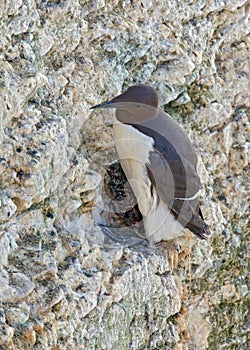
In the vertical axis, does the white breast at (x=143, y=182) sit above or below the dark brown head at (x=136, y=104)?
below

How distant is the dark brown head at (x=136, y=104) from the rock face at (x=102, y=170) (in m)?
0.10

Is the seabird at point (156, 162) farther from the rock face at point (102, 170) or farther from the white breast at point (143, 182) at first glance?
the rock face at point (102, 170)

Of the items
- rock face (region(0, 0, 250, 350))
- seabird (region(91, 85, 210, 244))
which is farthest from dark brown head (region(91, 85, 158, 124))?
rock face (region(0, 0, 250, 350))

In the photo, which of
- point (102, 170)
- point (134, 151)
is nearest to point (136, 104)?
point (134, 151)

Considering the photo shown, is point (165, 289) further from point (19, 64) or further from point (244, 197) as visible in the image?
point (19, 64)

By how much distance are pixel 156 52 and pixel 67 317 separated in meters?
1.83

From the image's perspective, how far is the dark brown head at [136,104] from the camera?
4.42 metres

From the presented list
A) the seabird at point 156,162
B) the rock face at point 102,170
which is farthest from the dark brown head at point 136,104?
the rock face at point 102,170

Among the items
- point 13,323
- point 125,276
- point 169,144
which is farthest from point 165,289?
point 13,323

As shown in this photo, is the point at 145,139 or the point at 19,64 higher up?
the point at 19,64

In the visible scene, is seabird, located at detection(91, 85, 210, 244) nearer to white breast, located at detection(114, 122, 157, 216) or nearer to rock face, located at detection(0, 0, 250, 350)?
white breast, located at detection(114, 122, 157, 216)

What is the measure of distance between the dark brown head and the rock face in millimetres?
102

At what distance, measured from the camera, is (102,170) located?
4.47 meters

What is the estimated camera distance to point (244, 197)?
5.33 meters
